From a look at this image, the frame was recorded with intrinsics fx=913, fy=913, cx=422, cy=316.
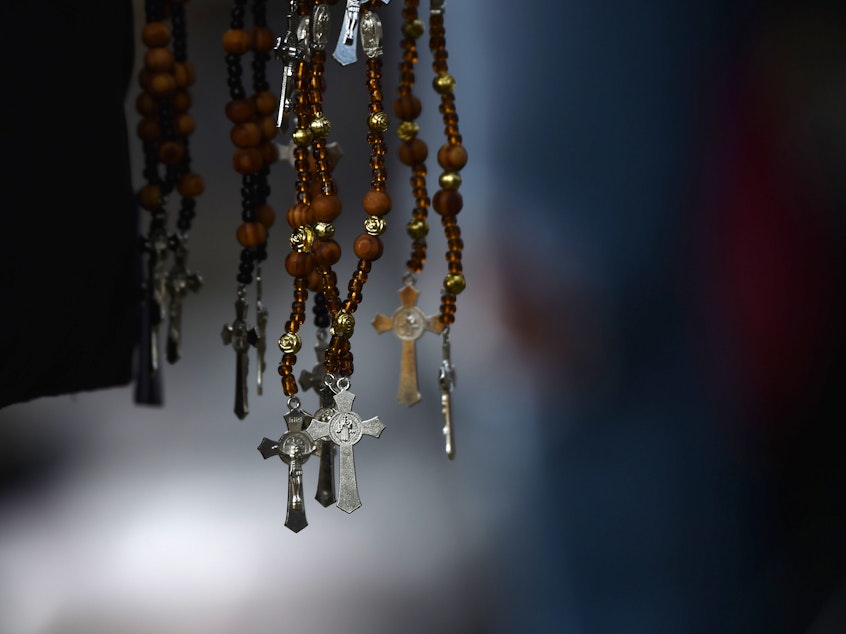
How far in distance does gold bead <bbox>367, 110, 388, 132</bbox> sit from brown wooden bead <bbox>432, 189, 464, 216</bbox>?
0.30 feet

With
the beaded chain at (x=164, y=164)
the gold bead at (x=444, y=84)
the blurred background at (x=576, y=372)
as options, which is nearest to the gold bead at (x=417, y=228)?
the gold bead at (x=444, y=84)

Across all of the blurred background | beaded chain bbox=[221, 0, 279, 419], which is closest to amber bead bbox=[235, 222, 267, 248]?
beaded chain bbox=[221, 0, 279, 419]

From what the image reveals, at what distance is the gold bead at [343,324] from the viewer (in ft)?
2.02

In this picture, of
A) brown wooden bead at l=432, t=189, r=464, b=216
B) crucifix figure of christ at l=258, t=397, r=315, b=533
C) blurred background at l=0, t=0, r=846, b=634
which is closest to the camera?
crucifix figure of christ at l=258, t=397, r=315, b=533

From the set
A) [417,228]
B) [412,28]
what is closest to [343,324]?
[417,228]

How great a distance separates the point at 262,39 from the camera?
72cm

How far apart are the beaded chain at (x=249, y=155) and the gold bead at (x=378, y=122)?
143 millimetres

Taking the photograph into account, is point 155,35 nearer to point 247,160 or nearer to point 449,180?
point 247,160

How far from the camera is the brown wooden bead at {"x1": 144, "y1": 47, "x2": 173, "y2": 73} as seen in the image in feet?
2.47

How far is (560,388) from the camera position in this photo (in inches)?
48.8

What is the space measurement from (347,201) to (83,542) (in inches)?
23.0

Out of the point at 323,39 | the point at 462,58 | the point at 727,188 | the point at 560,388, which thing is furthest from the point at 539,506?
the point at 323,39

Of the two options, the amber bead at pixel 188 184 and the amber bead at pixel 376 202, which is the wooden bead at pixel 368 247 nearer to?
the amber bead at pixel 376 202

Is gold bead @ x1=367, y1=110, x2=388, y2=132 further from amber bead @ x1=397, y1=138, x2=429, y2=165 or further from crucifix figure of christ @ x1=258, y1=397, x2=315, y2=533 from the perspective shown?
crucifix figure of christ @ x1=258, y1=397, x2=315, y2=533
